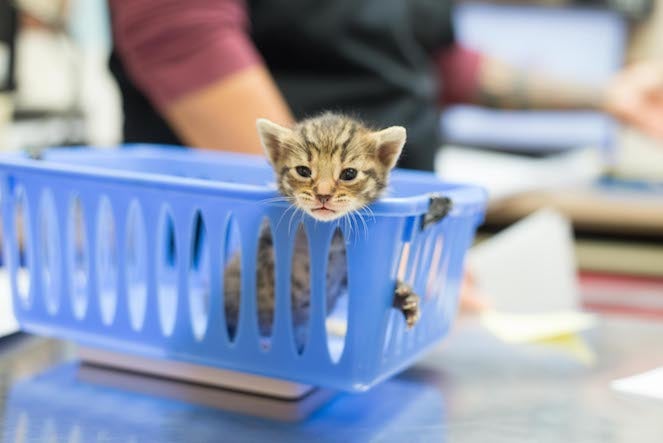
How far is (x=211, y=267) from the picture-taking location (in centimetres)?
65

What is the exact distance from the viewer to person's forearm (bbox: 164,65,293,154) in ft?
2.98

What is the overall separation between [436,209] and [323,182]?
3.5 inches

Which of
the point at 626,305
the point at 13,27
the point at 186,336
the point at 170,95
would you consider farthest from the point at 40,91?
the point at 186,336

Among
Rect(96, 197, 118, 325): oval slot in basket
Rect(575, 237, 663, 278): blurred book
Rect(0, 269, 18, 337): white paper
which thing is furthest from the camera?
Rect(575, 237, 663, 278): blurred book

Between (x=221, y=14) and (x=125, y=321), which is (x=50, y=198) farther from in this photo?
(x=221, y=14)

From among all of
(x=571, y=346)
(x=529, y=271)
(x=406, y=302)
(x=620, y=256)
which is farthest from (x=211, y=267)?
(x=620, y=256)

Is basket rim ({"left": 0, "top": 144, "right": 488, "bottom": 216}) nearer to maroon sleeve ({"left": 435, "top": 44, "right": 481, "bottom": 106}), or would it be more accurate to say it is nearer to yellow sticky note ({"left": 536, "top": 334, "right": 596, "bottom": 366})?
yellow sticky note ({"left": 536, "top": 334, "right": 596, "bottom": 366})

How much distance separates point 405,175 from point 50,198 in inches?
12.4

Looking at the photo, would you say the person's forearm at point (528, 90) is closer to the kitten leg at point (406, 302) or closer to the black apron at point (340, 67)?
the black apron at point (340, 67)

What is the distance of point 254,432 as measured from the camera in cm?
61

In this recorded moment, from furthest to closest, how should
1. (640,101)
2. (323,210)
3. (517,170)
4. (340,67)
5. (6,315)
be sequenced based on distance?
(517,170) < (640,101) < (340,67) < (6,315) < (323,210)

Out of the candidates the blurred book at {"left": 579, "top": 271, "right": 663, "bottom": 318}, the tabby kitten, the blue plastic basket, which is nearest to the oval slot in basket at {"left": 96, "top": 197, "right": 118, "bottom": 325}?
the blue plastic basket

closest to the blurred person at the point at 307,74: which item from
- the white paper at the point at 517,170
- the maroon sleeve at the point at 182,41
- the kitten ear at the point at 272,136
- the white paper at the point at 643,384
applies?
the maroon sleeve at the point at 182,41

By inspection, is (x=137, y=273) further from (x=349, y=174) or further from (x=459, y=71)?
(x=459, y=71)
